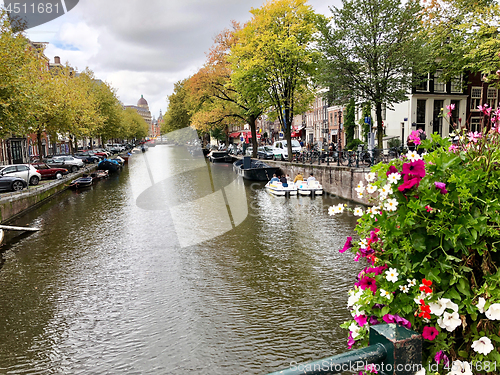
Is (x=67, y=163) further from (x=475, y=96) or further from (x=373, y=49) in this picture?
(x=475, y=96)

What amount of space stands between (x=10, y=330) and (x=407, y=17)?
24.9m

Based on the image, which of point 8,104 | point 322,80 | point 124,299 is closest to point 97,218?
point 8,104

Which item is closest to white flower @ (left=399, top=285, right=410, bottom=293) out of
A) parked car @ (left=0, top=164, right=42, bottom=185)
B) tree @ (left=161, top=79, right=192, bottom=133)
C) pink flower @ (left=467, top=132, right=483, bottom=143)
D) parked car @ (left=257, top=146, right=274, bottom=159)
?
pink flower @ (left=467, top=132, right=483, bottom=143)

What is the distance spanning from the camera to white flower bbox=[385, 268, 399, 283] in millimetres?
2314

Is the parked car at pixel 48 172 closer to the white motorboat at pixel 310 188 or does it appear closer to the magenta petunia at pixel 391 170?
the white motorboat at pixel 310 188

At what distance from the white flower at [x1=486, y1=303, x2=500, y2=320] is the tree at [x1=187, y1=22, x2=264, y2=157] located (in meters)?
37.1

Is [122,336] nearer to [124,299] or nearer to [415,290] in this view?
[124,299]

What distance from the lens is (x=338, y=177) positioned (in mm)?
23188

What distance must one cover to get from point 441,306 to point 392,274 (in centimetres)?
31

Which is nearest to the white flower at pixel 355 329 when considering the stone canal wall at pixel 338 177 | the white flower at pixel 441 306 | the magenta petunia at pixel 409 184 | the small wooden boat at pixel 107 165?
the white flower at pixel 441 306

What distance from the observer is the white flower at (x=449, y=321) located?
7.09ft

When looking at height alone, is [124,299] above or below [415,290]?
below

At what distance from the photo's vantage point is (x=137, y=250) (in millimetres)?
13492

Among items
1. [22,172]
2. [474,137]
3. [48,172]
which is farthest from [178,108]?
[474,137]
